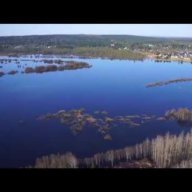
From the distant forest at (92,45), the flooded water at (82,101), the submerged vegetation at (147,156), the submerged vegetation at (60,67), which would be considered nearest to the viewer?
the submerged vegetation at (147,156)

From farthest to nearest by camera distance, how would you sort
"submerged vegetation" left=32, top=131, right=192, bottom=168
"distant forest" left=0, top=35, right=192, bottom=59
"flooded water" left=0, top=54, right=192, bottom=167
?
1. "distant forest" left=0, top=35, right=192, bottom=59
2. "flooded water" left=0, top=54, right=192, bottom=167
3. "submerged vegetation" left=32, top=131, right=192, bottom=168

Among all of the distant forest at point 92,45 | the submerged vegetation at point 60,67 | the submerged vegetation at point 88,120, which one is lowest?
the submerged vegetation at point 88,120

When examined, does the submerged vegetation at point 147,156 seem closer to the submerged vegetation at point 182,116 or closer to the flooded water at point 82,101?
the flooded water at point 82,101

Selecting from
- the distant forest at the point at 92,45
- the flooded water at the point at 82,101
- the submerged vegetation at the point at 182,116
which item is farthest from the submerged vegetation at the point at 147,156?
the distant forest at the point at 92,45

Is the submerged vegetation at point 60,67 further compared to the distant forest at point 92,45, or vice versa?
the submerged vegetation at point 60,67

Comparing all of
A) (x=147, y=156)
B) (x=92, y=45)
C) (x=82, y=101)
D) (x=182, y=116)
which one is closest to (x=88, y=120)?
(x=82, y=101)

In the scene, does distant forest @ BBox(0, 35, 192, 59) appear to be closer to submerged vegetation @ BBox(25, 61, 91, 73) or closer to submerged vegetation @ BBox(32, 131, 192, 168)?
Answer: submerged vegetation @ BBox(25, 61, 91, 73)

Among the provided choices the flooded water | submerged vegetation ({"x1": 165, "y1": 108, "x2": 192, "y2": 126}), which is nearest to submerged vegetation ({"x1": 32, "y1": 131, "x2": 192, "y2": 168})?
the flooded water

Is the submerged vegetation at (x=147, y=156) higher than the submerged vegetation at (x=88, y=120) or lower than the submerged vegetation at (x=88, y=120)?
lower
